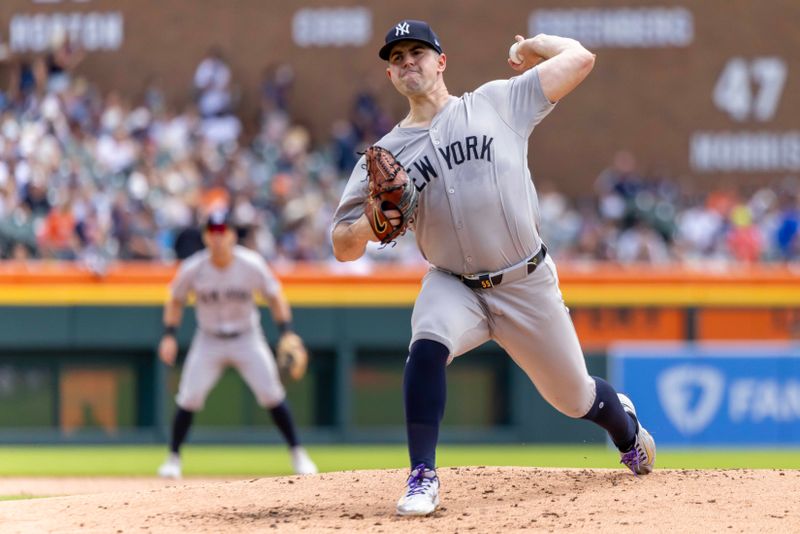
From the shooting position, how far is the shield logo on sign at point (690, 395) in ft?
43.0

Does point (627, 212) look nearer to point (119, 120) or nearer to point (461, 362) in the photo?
point (461, 362)

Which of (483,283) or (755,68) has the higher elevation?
(755,68)

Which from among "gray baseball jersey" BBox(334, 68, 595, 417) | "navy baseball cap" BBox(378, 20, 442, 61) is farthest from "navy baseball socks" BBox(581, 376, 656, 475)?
"navy baseball cap" BBox(378, 20, 442, 61)

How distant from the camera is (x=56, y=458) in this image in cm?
1216

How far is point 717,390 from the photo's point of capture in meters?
13.2

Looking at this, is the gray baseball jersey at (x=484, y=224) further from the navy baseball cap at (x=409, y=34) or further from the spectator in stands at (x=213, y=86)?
the spectator in stands at (x=213, y=86)

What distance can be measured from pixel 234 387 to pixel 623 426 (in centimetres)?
707

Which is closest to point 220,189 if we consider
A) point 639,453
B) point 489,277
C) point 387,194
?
point 639,453

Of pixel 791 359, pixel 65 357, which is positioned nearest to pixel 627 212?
pixel 791 359

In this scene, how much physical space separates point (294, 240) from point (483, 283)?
9.24 m

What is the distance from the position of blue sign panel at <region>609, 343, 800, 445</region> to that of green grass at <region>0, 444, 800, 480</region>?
28 cm

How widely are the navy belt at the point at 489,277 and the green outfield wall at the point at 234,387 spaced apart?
7251 millimetres

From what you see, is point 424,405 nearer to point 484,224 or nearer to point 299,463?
point 484,224

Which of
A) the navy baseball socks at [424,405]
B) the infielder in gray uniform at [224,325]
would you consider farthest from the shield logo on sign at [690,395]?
the navy baseball socks at [424,405]
